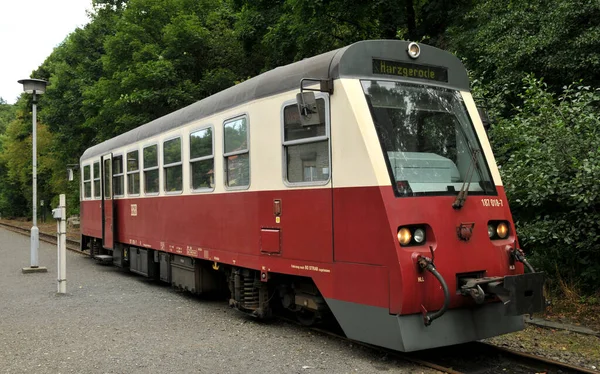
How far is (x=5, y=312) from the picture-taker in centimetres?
898

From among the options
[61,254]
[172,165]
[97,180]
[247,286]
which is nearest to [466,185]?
[247,286]

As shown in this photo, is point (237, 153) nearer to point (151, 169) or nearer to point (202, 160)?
point (202, 160)

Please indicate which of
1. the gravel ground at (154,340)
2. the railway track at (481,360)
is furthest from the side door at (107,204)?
the railway track at (481,360)

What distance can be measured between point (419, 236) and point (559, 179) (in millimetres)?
3361

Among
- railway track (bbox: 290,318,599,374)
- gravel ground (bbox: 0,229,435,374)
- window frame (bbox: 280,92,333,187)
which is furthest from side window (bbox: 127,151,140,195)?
railway track (bbox: 290,318,599,374)

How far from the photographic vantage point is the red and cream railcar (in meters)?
5.38

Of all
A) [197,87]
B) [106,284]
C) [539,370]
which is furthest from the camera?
[197,87]

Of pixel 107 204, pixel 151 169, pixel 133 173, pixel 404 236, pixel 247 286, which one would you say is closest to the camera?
pixel 404 236

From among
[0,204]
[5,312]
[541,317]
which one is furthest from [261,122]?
[0,204]

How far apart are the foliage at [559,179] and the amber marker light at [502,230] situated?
65.4 inches

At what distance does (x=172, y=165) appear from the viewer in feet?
32.0

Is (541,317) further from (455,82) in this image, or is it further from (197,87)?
(197,87)

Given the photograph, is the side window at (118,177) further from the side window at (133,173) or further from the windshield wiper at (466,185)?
the windshield wiper at (466,185)

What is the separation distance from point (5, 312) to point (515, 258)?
7722 mm
